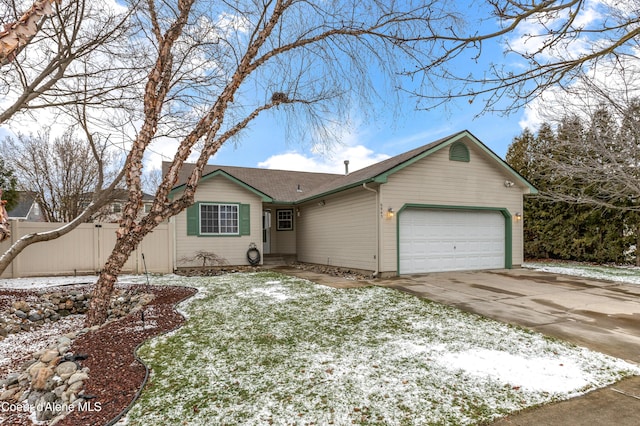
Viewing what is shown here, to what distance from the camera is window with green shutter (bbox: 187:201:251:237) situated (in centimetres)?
1220

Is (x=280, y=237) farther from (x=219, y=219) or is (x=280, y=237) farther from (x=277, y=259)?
(x=219, y=219)

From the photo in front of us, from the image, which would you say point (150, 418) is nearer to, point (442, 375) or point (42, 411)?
point (42, 411)

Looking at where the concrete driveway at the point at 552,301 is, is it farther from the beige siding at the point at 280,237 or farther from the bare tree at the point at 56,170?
the bare tree at the point at 56,170

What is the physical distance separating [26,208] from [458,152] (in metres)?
28.6

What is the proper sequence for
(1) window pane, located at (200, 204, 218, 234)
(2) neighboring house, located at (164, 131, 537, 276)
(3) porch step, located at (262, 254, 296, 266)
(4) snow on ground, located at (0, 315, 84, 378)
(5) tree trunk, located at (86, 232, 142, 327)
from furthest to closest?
1. (3) porch step, located at (262, 254, 296, 266)
2. (1) window pane, located at (200, 204, 218, 234)
3. (2) neighboring house, located at (164, 131, 537, 276)
4. (5) tree trunk, located at (86, 232, 142, 327)
5. (4) snow on ground, located at (0, 315, 84, 378)

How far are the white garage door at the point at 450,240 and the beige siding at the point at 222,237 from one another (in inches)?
219

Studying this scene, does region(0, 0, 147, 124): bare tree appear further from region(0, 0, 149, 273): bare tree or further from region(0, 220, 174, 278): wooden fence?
region(0, 220, 174, 278): wooden fence

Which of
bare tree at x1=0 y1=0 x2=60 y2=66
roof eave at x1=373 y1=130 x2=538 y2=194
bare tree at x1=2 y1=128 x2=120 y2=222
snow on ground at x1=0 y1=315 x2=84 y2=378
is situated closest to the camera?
bare tree at x1=0 y1=0 x2=60 y2=66

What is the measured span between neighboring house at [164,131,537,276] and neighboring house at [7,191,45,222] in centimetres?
882

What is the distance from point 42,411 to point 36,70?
20.1 ft

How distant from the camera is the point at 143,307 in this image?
6.16m

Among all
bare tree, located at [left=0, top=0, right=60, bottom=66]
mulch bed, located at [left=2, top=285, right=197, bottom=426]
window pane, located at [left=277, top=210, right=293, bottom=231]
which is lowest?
mulch bed, located at [left=2, top=285, right=197, bottom=426]

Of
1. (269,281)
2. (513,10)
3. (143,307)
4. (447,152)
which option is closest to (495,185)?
(447,152)

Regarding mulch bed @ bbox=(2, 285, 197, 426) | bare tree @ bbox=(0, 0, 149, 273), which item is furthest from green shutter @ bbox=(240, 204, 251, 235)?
mulch bed @ bbox=(2, 285, 197, 426)
